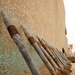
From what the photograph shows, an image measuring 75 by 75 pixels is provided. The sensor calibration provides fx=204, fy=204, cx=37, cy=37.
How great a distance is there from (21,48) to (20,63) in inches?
20.2

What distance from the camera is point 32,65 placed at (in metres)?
0.99

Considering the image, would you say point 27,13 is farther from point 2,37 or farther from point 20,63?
point 2,37

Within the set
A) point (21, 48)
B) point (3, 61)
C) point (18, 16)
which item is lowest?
point (3, 61)

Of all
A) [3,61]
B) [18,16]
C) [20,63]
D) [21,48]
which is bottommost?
[20,63]

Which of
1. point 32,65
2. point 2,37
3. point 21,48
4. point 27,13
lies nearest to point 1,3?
point 2,37

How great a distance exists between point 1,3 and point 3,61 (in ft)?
1.14

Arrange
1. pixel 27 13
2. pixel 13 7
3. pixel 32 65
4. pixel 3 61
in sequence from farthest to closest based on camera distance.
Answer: pixel 27 13 < pixel 13 7 < pixel 3 61 < pixel 32 65

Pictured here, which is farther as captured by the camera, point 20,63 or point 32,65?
point 20,63

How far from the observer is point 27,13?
1.86 metres

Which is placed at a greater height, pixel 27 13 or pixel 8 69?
pixel 27 13

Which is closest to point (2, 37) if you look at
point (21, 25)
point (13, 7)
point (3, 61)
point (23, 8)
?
point (3, 61)

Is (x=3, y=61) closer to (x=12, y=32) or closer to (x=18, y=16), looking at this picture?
(x=12, y=32)

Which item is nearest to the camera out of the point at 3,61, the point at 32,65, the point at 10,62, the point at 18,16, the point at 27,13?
the point at 32,65

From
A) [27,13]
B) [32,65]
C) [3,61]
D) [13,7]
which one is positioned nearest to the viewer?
[32,65]
